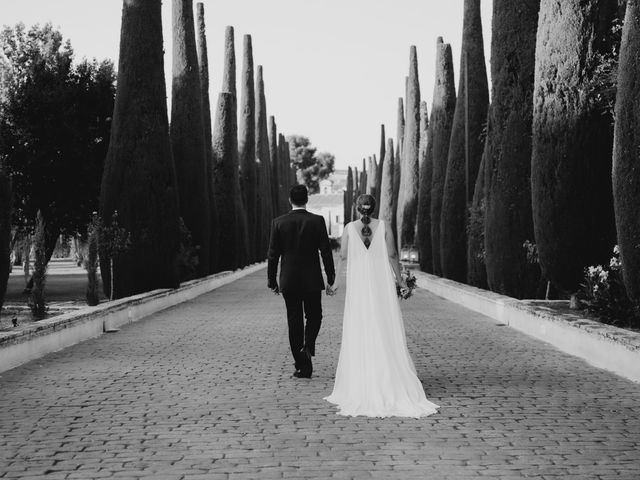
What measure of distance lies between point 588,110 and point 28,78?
66.1ft

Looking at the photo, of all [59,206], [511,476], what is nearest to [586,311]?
[511,476]

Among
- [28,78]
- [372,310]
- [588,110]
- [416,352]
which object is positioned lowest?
[416,352]

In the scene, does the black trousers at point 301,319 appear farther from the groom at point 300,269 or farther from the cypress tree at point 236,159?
the cypress tree at point 236,159

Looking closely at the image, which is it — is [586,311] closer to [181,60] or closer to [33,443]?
[33,443]

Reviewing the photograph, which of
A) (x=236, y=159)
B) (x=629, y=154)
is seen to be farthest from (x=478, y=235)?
(x=236, y=159)

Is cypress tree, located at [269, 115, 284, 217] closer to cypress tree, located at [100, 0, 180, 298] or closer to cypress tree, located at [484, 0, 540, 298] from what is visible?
cypress tree, located at [100, 0, 180, 298]

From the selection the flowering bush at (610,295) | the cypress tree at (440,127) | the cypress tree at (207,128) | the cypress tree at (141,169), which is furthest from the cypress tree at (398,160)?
the flowering bush at (610,295)

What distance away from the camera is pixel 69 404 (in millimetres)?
8648

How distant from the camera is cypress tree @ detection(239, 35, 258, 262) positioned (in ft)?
157

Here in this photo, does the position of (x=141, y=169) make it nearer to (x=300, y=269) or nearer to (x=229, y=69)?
(x=300, y=269)

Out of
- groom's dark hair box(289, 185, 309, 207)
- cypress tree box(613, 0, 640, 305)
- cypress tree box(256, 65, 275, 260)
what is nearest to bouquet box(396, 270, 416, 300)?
groom's dark hair box(289, 185, 309, 207)

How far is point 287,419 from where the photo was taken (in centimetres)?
784

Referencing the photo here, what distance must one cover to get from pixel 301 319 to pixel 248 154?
3905cm

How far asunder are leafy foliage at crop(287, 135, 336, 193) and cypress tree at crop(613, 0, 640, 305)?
127 meters
